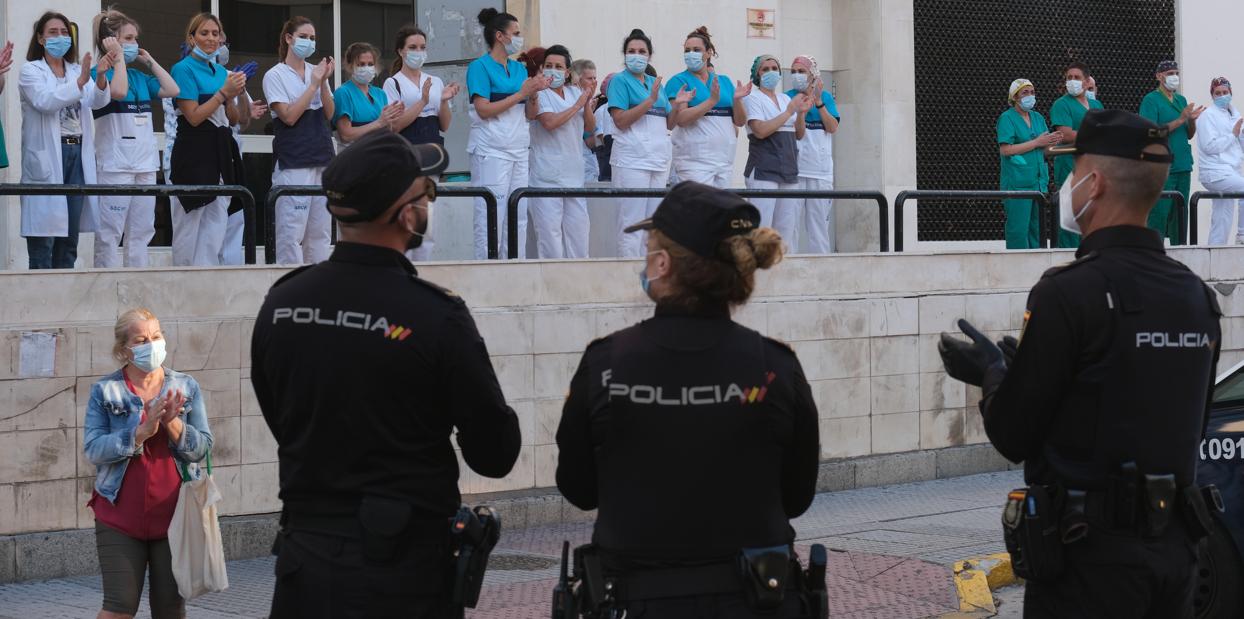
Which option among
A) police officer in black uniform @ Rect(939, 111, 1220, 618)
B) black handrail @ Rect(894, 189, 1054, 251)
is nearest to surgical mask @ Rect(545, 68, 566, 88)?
black handrail @ Rect(894, 189, 1054, 251)

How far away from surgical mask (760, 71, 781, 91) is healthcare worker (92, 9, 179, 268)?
5.08m

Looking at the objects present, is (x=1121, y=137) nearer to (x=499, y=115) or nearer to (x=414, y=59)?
(x=499, y=115)

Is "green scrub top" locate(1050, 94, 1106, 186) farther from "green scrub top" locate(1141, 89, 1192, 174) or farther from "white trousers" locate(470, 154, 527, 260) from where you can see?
"white trousers" locate(470, 154, 527, 260)

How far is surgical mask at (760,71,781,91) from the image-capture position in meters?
13.8

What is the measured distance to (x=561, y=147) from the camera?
12.8 meters

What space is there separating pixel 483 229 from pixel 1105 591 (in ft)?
25.8

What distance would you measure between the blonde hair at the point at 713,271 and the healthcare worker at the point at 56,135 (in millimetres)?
7222

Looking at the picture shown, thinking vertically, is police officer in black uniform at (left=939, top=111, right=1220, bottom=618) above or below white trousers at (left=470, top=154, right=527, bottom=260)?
below

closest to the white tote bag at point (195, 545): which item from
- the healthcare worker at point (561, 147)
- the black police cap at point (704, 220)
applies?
the black police cap at point (704, 220)

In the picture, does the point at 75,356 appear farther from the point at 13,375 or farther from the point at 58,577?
the point at 58,577

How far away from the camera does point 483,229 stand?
470 inches

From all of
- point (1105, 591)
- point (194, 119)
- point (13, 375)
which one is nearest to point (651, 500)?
point (1105, 591)

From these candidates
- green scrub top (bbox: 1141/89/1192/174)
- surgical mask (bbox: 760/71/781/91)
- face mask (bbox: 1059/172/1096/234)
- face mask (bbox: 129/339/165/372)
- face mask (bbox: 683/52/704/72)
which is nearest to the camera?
face mask (bbox: 1059/172/1096/234)

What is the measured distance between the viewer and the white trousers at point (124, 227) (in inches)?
425
